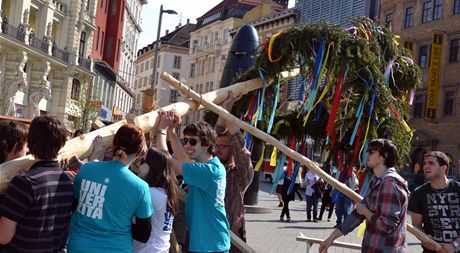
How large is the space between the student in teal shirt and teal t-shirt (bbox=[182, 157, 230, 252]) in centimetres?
73

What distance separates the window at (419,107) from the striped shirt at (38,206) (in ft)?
121

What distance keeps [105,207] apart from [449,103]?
117 ft

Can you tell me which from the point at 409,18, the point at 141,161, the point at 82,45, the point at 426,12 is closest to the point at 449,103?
the point at 426,12

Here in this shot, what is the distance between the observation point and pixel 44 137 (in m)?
3.37

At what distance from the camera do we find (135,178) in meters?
3.60

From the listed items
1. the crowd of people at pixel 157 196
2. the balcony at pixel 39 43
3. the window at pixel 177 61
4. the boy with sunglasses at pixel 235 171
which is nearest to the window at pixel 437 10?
the balcony at pixel 39 43

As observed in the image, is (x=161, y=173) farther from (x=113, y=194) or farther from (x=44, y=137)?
(x=44, y=137)

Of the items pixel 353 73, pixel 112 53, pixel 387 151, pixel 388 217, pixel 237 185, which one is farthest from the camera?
pixel 112 53

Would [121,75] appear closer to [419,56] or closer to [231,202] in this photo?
[419,56]

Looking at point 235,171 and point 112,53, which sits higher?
point 112,53

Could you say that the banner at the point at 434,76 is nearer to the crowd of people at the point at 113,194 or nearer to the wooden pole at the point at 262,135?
the wooden pole at the point at 262,135

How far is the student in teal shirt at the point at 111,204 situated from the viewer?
139 inches

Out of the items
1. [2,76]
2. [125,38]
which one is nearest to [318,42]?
[2,76]

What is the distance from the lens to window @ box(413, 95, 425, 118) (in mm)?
38062
